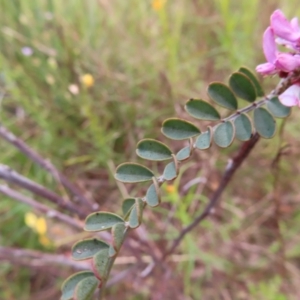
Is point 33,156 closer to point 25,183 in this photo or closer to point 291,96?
point 25,183

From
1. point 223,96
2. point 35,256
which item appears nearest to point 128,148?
point 35,256

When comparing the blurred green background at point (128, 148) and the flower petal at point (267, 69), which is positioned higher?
the flower petal at point (267, 69)

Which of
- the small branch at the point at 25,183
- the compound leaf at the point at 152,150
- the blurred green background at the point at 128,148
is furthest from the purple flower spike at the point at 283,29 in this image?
the blurred green background at the point at 128,148

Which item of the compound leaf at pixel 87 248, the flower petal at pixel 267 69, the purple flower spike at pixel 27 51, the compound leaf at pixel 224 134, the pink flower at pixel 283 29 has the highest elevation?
the pink flower at pixel 283 29

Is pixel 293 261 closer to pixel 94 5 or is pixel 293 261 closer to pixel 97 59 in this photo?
pixel 97 59

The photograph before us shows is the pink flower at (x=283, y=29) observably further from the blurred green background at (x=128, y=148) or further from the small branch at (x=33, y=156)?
the blurred green background at (x=128, y=148)

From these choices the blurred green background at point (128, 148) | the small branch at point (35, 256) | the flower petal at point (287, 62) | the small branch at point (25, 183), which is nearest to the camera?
the flower petal at point (287, 62)

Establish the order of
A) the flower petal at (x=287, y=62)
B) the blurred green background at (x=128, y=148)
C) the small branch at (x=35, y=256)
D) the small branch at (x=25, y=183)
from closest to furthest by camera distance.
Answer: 1. the flower petal at (x=287, y=62)
2. the small branch at (x=25, y=183)
3. the small branch at (x=35, y=256)
4. the blurred green background at (x=128, y=148)
